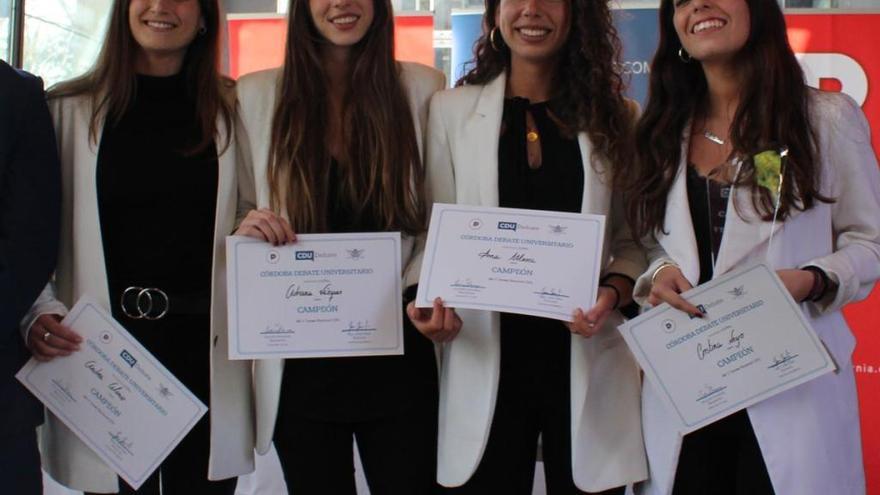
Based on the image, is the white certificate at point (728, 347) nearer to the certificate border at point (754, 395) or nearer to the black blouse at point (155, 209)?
the certificate border at point (754, 395)

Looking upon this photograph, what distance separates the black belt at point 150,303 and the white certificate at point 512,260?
21.9 inches

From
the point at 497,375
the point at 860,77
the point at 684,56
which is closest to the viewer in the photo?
the point at 497,375

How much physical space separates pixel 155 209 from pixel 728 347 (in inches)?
49.0

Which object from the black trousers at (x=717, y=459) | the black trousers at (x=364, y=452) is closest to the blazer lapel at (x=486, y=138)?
the black trousers at (x=364, y=452)

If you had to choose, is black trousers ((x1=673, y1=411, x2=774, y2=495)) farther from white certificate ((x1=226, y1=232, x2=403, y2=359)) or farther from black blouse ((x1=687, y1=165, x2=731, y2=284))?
white certificate ((x1=226, y1=232, x2=403, y2=359))

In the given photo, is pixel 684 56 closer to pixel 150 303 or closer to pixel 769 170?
pixel 769 170

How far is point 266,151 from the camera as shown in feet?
6.82

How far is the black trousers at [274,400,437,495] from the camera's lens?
1.99 m

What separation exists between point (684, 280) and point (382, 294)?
24.8 inches

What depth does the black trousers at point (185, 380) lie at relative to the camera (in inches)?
79.8

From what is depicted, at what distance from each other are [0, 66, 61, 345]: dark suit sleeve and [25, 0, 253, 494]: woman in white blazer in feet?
0.25

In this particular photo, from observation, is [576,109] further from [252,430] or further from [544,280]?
[252,430]
